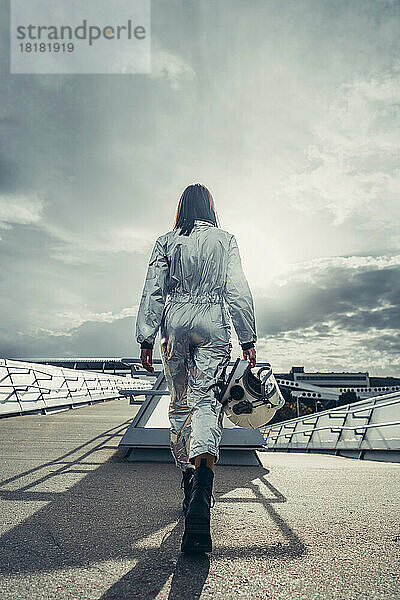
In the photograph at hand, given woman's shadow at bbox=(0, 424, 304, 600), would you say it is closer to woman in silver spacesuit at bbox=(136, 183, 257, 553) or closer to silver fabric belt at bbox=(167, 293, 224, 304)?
woman in silver spacesuit at bbox=(136, 183, 257, 553)

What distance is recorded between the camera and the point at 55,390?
46.7 feet

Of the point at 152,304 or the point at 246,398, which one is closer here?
the point at 152,304

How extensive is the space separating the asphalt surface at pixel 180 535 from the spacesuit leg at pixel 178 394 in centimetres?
41

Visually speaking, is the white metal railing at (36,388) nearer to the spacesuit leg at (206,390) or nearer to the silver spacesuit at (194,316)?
the silver spacesuit at (194,316)

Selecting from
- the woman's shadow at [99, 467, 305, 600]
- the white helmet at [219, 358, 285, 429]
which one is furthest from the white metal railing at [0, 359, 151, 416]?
the woman's shadow at [99, 467, 305, 600]

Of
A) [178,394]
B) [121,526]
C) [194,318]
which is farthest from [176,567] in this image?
[194,318]

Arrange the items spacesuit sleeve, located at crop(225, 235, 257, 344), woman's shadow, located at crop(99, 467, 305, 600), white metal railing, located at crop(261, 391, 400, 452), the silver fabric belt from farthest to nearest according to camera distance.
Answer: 1. white metal railing, located at crop(261, 391, 400, 452)
2. spacesuit sleeve, located at crop(225, 235, 257, 344)
3. the silver fabric belt
4. woman's shadow, located at crop(99, 467, 305, 600)

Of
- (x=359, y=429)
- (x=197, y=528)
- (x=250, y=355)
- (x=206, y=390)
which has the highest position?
(x=250, y=355)

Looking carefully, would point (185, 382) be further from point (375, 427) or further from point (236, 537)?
point (375, 427)

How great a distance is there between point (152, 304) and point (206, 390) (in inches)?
28.5

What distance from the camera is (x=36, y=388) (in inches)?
504

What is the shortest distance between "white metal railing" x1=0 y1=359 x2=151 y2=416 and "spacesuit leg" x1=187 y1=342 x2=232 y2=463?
5311mm

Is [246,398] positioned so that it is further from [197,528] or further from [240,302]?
[197,528]

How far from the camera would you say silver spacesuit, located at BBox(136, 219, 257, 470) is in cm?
299
